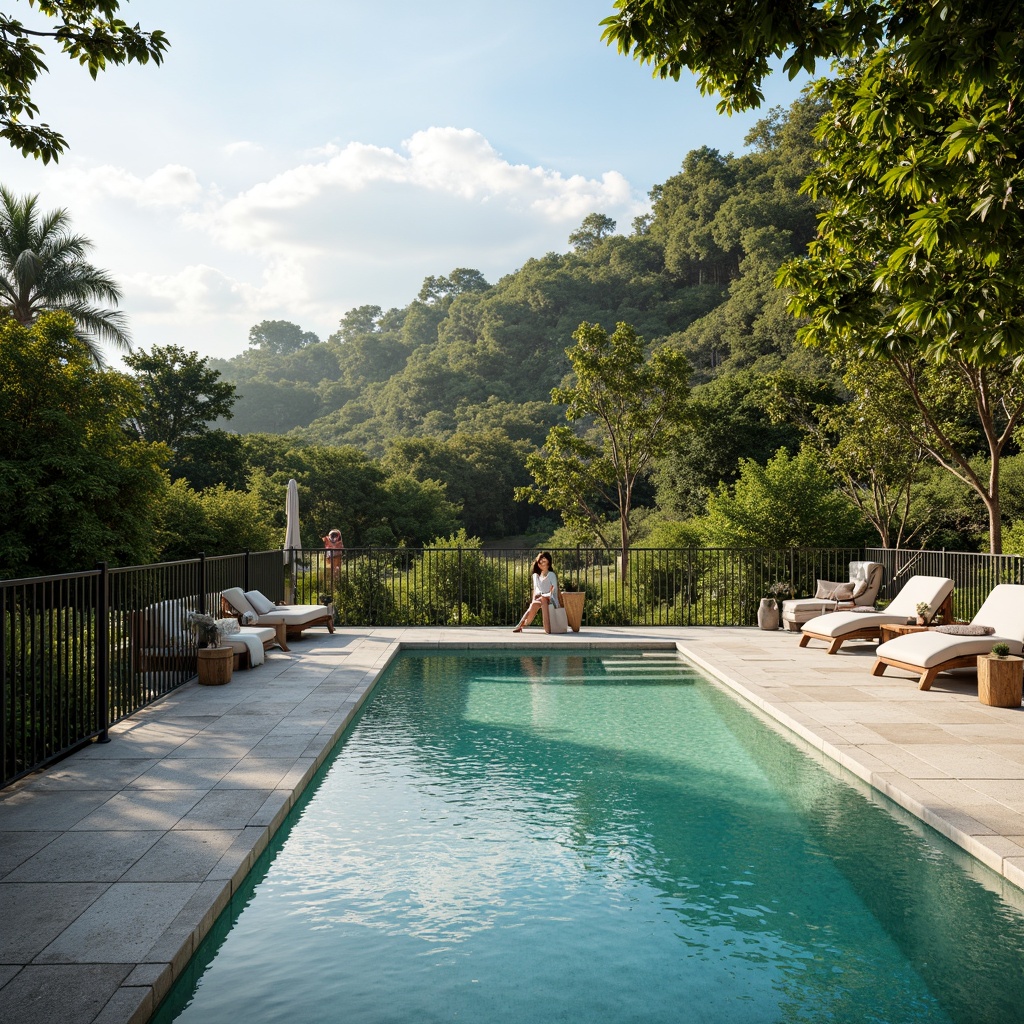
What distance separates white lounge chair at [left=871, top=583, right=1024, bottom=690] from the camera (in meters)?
8.09

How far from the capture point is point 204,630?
8.73 meters

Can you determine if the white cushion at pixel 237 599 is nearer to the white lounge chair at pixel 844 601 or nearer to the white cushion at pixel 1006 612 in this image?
the white lounge chair at pixel 844 601

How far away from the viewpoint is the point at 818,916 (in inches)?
148

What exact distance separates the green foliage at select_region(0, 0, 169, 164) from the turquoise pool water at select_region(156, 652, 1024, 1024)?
486 centimetres

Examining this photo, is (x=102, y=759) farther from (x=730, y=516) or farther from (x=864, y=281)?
(x=730, y=516)

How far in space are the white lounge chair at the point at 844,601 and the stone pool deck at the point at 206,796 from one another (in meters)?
2.54

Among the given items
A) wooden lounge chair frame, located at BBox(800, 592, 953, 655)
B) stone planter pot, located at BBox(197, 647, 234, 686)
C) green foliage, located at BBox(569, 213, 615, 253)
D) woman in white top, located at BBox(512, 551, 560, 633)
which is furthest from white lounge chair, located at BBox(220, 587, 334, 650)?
green foliage, located at BBox(569, 213, 615, 253)

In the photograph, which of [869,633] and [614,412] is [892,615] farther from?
[614,412]

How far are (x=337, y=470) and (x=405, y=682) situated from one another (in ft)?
113

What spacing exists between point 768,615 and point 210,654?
821cm

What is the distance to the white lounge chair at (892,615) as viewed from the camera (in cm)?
1018

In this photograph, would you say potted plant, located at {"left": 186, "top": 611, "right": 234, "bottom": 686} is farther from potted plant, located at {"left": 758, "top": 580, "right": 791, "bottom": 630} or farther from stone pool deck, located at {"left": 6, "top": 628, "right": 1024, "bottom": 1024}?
potted plant, located at {"left": 758, "top": 580, "right": 791, "bottom": 630}

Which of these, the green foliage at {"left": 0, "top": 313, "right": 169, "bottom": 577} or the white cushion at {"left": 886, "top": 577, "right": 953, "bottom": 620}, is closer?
the white cushion at {"left": 886, "top": 577, "right": 953, "bottom": 620}

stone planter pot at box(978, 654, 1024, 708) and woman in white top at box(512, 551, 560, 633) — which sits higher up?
woman in white top at box(512, 551, 560, 633)
